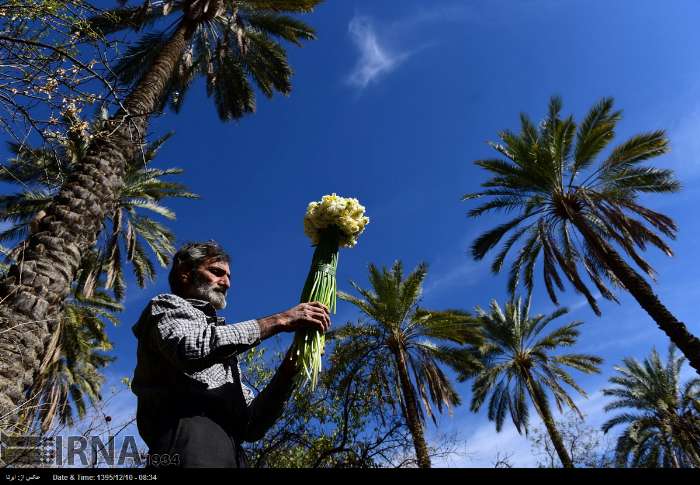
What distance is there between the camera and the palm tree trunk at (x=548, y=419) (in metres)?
14.3

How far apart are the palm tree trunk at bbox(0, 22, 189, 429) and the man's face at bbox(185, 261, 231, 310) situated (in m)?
1.23

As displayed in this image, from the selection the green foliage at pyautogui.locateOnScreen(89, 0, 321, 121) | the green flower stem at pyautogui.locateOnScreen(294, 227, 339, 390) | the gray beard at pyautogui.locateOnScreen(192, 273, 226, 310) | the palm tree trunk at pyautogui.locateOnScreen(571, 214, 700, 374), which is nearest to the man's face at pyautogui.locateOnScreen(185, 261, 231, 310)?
the gray beard at pyautogui.locateOnScreen(192, 273, 226, 310)

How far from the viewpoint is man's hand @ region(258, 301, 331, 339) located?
1790 mm

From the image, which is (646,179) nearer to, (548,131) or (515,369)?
(548,131)

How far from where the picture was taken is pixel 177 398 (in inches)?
62.9

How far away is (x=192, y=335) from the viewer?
5.12 feet

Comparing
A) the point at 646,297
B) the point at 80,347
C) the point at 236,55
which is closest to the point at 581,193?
the point at 646,297

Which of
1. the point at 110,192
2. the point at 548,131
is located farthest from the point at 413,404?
the point at 110,192

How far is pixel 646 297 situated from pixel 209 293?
1100cm

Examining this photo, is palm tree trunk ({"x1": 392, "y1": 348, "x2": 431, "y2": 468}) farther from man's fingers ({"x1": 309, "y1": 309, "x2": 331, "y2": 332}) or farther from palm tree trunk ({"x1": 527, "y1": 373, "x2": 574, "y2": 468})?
man's fingers ({"x1": 309, "y1": 309, "x2": 331, "y2": 332})

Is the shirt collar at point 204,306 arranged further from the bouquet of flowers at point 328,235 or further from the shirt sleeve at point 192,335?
the bouquet of flowers at point 328,235

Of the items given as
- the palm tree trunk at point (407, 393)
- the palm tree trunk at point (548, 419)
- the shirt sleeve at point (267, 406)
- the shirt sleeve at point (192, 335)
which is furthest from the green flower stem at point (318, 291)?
the palm tree trunk at point (548, 419)

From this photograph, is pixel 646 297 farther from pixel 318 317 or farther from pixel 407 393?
pixel 318 317
